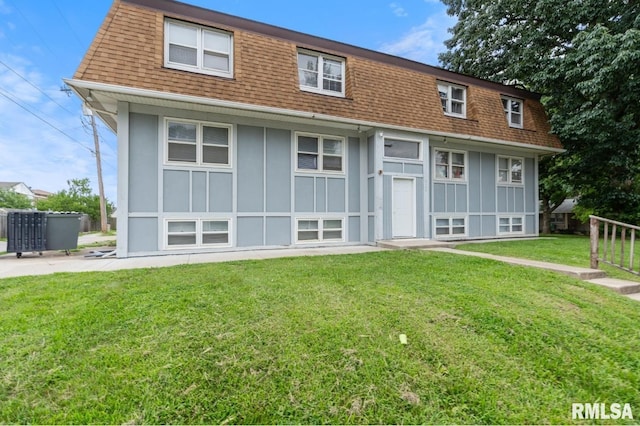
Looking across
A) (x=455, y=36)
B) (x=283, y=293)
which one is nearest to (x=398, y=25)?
(x=455, y=36)

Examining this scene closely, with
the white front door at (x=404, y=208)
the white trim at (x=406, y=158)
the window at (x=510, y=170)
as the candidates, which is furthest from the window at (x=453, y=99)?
the white front door at (x=404, y=208)

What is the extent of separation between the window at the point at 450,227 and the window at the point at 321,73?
5520 millimetres

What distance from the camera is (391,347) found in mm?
2633

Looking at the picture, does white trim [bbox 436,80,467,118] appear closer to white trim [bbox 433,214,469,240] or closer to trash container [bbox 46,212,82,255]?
white trim [bbox 433,214,469,240]

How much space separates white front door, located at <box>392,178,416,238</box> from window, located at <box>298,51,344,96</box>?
332 centimetres

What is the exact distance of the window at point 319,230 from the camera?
8547 mm

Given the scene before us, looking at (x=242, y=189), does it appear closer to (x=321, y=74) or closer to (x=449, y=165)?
(x=321, y=74)

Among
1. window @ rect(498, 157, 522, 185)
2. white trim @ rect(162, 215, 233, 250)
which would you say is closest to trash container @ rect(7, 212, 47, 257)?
white trim @ rect(162, 215, 233, 250)

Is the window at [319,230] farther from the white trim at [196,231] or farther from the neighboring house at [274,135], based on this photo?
the white trim at [196,231]

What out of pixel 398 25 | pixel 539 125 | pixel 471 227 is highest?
pixel 398 25

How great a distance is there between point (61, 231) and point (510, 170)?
14637mm

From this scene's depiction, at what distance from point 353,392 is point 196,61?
7.89 meters

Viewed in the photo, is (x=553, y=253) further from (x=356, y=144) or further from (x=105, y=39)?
(x=105, y=39)

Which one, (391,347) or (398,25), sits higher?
(398,25)
